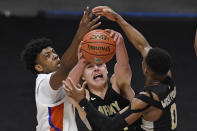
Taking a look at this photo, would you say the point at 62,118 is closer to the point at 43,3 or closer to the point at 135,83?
the point at 135,83

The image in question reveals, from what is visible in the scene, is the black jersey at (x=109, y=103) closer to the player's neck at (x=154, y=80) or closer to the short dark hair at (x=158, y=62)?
the player's neck at (x=154, y=80)

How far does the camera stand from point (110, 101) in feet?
12.1

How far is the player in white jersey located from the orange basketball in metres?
0.10

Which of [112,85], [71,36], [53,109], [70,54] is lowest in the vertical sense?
[71,36]

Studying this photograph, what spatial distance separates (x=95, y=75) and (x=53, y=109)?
541 mm

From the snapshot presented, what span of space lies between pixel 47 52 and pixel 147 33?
391cm

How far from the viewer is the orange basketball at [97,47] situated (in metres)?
3.56

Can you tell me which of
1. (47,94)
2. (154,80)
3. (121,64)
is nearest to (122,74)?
(121,64)

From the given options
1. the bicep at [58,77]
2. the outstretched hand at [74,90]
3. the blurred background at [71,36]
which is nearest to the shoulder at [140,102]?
the outstretched hand at [74,90]

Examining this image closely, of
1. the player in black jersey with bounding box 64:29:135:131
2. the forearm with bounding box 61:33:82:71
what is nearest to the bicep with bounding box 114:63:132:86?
the player in black jersey with bounding box 64:29:135:131

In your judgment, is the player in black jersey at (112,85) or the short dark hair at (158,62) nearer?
the short dark hair at (158,62)

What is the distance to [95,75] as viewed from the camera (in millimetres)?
3686

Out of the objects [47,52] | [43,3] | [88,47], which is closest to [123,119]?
[88,47]

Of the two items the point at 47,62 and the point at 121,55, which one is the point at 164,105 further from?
the point at 47,62
